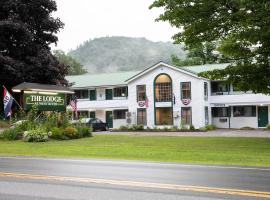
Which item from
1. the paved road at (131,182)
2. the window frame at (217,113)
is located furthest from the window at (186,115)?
the paved road at (131,182)

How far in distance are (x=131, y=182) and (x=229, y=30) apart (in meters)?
17.3

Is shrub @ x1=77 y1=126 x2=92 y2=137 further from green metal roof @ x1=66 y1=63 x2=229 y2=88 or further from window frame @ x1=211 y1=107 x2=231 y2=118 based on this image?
window frame @ x1=211 y1=107 x2=231 y2=118

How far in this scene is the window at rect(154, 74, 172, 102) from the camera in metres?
50.7

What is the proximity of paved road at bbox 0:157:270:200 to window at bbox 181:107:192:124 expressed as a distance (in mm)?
34125

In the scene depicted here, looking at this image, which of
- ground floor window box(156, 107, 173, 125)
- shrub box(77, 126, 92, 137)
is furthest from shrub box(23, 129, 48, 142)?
ground floor window box(156, 107, 173, 125)

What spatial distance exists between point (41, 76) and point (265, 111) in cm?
2283

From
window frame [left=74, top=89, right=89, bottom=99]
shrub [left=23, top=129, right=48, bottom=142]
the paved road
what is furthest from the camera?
window frame [left=74, top=89, right=89, bottom=99]

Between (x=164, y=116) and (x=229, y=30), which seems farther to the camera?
(x=164, y=116)

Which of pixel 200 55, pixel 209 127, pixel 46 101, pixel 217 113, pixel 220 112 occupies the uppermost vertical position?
pixel 200 55

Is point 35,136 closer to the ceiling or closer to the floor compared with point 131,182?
closer to the ceiling

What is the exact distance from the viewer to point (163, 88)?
5097cm

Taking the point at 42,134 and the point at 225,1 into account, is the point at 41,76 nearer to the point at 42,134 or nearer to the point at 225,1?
the point at 42,134

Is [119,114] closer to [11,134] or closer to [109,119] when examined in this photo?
[109,119]

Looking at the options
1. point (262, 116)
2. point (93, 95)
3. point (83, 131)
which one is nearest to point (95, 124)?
point (93, 95)
